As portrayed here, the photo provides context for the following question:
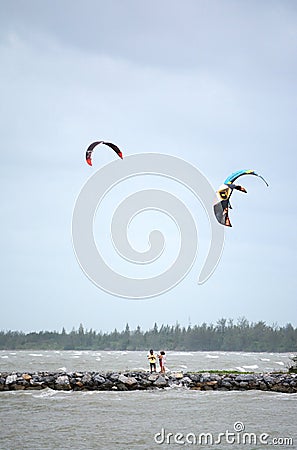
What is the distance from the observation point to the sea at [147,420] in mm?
14438

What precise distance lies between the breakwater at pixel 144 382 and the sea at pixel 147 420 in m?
0.73

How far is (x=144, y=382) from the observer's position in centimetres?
2491

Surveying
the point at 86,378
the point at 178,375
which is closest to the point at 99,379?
the point at 86,378

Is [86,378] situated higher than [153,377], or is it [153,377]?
[153,377]

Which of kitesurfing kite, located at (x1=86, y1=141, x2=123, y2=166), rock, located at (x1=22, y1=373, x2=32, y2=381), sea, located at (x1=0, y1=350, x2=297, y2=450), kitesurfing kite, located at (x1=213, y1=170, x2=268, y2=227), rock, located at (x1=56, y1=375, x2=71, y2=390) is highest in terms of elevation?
kitesurfing kite, located at (x1=86, y1=141, x2=123, y2=166)

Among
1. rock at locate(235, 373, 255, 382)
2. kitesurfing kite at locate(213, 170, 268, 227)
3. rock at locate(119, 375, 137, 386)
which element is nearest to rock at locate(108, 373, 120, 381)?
rock at locate(119, 375, 137, 386)

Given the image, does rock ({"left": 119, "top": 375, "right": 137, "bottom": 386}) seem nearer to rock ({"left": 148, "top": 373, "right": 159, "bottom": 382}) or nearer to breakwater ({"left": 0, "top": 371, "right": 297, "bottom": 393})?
breakwater ({"left": 0, "top": 371, "right": 297, "bottom": 393})

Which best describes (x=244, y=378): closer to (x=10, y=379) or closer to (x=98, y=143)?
(x=10, y=379)

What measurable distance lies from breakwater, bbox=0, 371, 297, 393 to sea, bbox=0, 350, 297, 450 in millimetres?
730

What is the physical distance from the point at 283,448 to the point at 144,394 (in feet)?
33.4

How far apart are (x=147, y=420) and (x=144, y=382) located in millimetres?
7523

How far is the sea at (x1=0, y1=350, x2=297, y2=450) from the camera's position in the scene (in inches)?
568

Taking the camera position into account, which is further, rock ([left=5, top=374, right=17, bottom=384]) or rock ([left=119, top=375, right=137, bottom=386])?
rock ([left=5, top=374, right=17, bottom=384])

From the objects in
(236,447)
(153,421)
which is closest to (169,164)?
(153,421)
